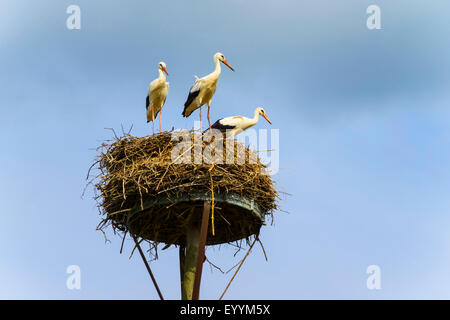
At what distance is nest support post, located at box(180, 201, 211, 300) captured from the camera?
25.4 feet

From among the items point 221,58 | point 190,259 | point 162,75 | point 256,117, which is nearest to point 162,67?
point 162,75

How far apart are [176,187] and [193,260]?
137 centimetres

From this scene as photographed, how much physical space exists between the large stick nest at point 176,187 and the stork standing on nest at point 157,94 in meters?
3.29

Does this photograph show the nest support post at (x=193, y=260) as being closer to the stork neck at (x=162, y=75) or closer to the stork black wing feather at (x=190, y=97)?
the stork black wing feather at (x=190, y=97)

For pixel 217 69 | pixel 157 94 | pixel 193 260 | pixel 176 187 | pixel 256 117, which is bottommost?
pixel 193 260

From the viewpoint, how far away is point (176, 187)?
7.73 m

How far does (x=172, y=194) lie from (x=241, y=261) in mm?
1559

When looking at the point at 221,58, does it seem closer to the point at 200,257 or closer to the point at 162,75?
the point at 162,75

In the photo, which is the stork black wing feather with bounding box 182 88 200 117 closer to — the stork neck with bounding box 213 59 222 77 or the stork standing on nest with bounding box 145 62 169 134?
the stork neck with bounding box 213 59 222 77

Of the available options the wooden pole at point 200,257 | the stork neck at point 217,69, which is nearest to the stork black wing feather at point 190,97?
the stork neck at point 217,69

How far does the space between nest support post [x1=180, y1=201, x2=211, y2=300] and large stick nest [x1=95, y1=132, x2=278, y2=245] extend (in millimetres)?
123
